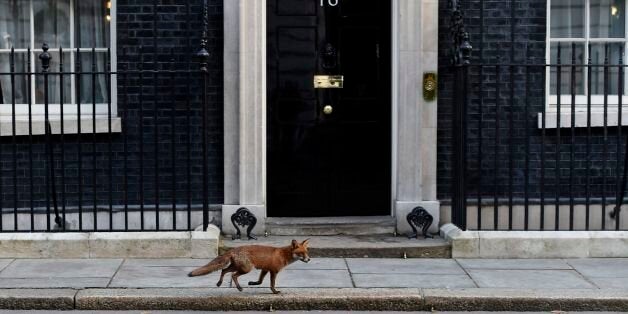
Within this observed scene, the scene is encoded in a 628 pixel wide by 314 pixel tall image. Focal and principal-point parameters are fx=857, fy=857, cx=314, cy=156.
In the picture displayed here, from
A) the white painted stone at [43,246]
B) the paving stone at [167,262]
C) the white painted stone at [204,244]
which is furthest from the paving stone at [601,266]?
the white painted stone at [43,246]

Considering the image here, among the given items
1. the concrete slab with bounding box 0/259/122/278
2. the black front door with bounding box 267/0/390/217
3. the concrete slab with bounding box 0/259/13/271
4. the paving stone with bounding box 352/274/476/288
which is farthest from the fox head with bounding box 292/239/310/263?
the concrete slab with bounding box 0/259/13/271

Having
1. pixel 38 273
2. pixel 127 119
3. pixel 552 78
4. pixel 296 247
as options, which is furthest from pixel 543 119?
pixel 38 273

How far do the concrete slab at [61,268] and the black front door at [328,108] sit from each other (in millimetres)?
1993

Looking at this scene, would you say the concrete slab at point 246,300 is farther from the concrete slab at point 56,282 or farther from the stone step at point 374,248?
the stone step at point 374,248

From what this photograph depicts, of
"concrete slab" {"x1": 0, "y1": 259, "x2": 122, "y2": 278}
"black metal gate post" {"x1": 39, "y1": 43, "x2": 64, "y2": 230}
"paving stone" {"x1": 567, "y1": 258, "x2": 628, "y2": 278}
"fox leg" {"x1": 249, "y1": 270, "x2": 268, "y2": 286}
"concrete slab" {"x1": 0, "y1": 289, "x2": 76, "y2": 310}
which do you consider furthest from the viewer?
"black metal gate post" {"x1": 39, "y1": 43, "x2": 64, "y2": 230}

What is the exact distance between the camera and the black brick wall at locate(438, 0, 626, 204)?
8688mm

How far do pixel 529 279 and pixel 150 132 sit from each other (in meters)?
3.94

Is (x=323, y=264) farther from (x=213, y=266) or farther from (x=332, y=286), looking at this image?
(x=213, y=266)

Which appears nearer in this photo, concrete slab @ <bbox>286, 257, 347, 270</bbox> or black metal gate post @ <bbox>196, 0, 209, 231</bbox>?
concrete slab @ <bbox>286, 257, 347, 270</bbox>

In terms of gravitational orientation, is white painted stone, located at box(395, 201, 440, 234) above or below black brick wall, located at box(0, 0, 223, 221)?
below

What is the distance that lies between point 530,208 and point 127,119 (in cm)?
418

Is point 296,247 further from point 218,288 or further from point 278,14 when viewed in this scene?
point 278,14

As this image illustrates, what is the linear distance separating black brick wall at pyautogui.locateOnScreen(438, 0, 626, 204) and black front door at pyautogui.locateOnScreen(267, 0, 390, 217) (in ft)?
2.11

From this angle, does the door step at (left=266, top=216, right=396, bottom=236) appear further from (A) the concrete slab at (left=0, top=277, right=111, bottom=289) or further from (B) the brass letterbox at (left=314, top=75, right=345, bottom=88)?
(A) the concrete slab at (left=0, top=277, right=111, bottom=289)
